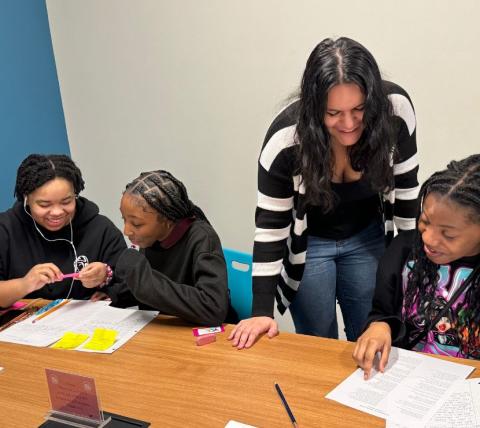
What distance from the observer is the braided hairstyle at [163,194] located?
1631 mm

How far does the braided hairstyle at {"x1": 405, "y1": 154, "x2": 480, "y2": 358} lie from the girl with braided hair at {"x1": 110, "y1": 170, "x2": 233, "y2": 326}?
0.54m

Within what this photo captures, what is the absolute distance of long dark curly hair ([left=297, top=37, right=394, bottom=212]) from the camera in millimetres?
1281

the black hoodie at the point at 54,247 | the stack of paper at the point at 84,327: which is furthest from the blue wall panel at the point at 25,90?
the stack of paper at the point at 84,327

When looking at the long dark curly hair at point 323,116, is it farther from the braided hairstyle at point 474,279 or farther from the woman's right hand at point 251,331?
the woman's right hand at point 251,331

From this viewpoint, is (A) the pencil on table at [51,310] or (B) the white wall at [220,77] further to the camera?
(B) the white wall at [220,77]

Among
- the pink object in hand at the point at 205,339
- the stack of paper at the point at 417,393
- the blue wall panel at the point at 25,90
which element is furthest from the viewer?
the blue wall panel at the point at 25,90

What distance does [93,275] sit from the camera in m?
1.76

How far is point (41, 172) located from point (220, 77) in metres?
1.16

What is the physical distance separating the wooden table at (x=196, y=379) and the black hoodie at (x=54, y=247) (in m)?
0.46

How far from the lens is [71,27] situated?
293cm

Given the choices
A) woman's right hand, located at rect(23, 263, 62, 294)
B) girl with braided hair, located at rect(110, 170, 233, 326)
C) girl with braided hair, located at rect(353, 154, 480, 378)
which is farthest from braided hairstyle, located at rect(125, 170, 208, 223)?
girl with braided hair, located at rect(353, 154, 480, 378)

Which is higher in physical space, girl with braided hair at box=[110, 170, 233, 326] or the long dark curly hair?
the long dark curly hair

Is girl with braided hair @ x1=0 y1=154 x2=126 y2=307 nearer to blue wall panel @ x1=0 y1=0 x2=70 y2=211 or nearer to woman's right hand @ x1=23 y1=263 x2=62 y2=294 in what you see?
woman's right hand @ x1=23 y1=263 x2=62 y2=294

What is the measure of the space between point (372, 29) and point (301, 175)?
1130 mm
